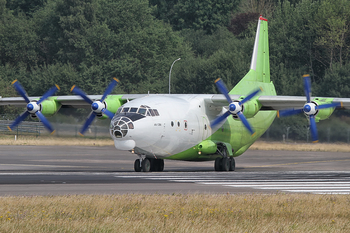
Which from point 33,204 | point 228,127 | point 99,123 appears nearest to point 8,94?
point 99,123

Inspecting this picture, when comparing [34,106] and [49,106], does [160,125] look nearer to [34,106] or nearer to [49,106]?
[34,106]

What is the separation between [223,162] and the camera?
94.7ft

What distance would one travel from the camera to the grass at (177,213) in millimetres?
10614

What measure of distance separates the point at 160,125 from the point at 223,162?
494 cm

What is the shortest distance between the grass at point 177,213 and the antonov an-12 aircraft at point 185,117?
10240mm

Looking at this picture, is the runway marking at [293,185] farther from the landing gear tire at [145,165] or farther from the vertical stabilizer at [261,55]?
the vertical stabilizer at [261,55]

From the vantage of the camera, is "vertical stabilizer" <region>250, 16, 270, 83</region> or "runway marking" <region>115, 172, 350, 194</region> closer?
"runway marking" <region>115, 172, 350, 194</region>

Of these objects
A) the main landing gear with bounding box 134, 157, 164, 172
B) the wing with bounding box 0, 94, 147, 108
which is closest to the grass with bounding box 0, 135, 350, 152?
the wing with bounding box 0, 94, 147, 108

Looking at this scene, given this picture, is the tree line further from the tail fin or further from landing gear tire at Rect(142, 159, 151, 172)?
landing gear tire at Rect(142, 159, 151, 172)

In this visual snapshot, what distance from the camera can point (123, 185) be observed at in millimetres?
18359

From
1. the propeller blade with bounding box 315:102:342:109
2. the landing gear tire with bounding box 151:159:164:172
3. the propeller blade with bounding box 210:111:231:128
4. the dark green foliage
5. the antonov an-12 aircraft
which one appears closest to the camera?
the antonov an-12 aircraft

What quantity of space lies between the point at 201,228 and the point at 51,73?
2747 inches

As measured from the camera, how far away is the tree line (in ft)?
222

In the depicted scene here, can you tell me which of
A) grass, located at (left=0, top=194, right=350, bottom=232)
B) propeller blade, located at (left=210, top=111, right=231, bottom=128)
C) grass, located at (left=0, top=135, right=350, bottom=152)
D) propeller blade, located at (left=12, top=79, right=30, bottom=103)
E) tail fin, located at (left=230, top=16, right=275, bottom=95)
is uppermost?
tail fin, located at (left=230, top=16, right=275, bottom=95)
